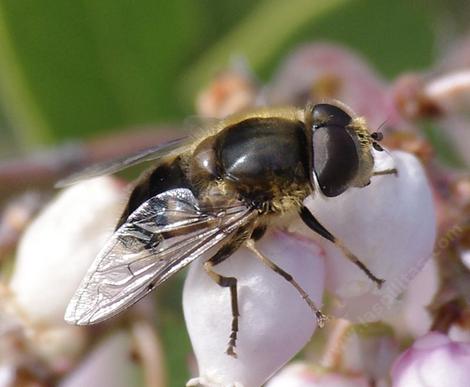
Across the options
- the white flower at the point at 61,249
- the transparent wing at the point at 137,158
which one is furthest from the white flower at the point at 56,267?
the transparent wing at the point at 137,158

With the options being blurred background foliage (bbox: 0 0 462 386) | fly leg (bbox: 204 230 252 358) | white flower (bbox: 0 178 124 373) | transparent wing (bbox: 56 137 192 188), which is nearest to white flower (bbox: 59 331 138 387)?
white flower (bbox: 0 178 124 373)

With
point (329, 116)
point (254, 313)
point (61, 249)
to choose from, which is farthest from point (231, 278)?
point (61, 249)

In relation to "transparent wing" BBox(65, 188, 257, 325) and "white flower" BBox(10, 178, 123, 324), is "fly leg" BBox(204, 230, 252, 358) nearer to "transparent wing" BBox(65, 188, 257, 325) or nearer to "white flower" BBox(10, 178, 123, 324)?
"transparent wing" BBox(65, 188, 257, 325)

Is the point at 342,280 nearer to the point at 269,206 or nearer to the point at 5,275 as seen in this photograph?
the point at 269,206

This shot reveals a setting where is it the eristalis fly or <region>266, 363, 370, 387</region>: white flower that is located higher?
the eristalis fly

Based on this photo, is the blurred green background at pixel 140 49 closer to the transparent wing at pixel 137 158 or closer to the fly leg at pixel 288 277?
the transparent wing at pixel 137 158
